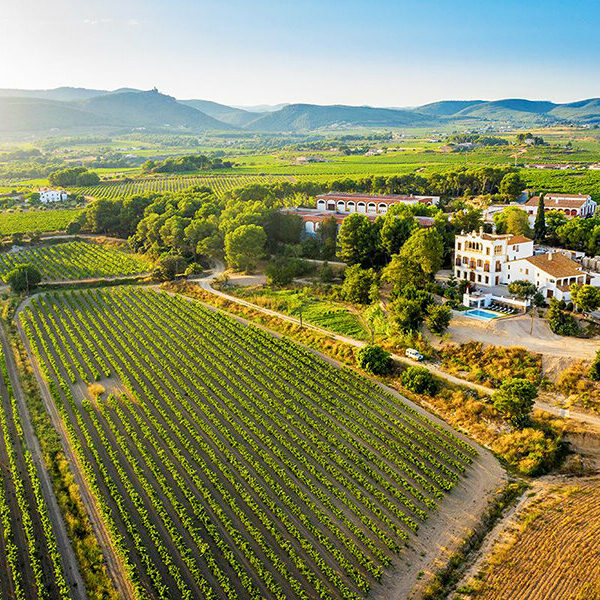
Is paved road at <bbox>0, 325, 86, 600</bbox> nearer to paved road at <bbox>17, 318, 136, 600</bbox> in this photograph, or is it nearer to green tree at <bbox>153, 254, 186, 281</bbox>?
paved road at <bbox>17, 318, 136, 600</bbox>

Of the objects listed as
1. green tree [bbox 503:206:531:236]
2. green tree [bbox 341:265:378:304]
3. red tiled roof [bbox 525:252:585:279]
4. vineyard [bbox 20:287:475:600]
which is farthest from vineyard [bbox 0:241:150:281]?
red tiled roof [bbox 525:252:585:279]

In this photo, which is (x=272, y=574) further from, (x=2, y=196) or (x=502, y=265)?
(x=2, y=196)

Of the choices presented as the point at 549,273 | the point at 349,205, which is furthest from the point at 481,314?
the point at 349,205

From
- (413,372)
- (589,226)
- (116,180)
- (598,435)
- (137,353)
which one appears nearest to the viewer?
(598,435)

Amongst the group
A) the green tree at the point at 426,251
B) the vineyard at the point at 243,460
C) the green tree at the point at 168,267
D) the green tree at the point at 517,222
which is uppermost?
the green tree at the point at 517,222

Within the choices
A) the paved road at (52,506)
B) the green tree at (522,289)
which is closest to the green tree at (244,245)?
the paved road at (52,506)

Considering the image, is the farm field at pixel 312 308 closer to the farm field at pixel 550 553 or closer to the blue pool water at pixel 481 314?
the blue pool water at pixel 481 314

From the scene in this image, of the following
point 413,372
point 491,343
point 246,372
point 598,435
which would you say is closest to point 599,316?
point 491,343
